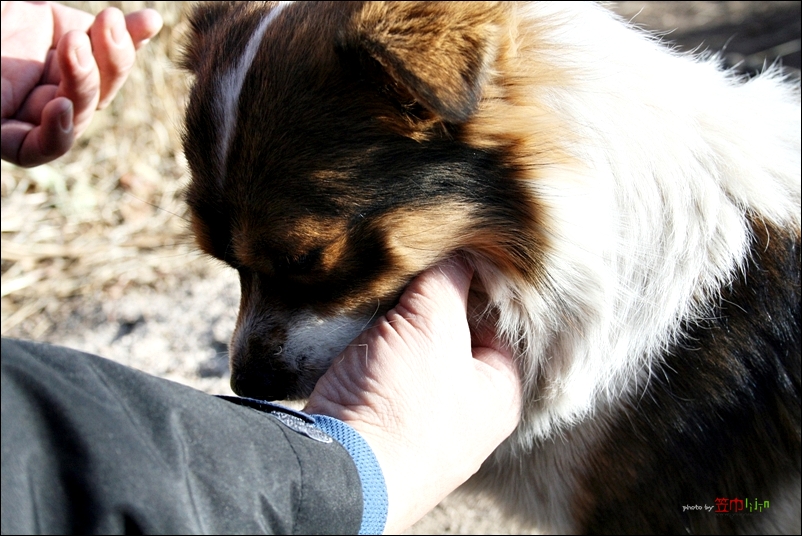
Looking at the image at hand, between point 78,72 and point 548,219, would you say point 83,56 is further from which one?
point 548,219

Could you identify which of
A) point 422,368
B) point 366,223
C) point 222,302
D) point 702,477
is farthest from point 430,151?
point 222,302

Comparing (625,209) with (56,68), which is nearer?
(625,209)

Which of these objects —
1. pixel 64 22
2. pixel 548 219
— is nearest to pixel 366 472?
pixel 548 219

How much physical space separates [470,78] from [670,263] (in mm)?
818

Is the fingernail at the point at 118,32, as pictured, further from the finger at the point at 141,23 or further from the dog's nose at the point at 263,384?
the dog's nose at the point at 263,384

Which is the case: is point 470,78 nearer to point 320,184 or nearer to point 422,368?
point 320,184

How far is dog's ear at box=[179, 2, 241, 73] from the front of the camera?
2336mm

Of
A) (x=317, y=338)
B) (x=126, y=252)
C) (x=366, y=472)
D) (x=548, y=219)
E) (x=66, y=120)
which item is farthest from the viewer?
(x=126, y=252)

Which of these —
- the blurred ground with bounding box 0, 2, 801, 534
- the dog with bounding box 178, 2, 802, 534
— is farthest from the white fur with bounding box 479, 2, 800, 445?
the blurred ground with bounding box 0, 2, 801, 534

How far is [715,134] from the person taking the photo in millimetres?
2055

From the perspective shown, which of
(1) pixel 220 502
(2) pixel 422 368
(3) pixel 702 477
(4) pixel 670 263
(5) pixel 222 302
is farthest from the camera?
(5) pixel 222 302

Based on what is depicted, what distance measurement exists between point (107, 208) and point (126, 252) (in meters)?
0.39

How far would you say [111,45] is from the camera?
8.58 ft

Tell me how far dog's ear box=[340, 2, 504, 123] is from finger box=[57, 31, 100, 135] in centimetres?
125
